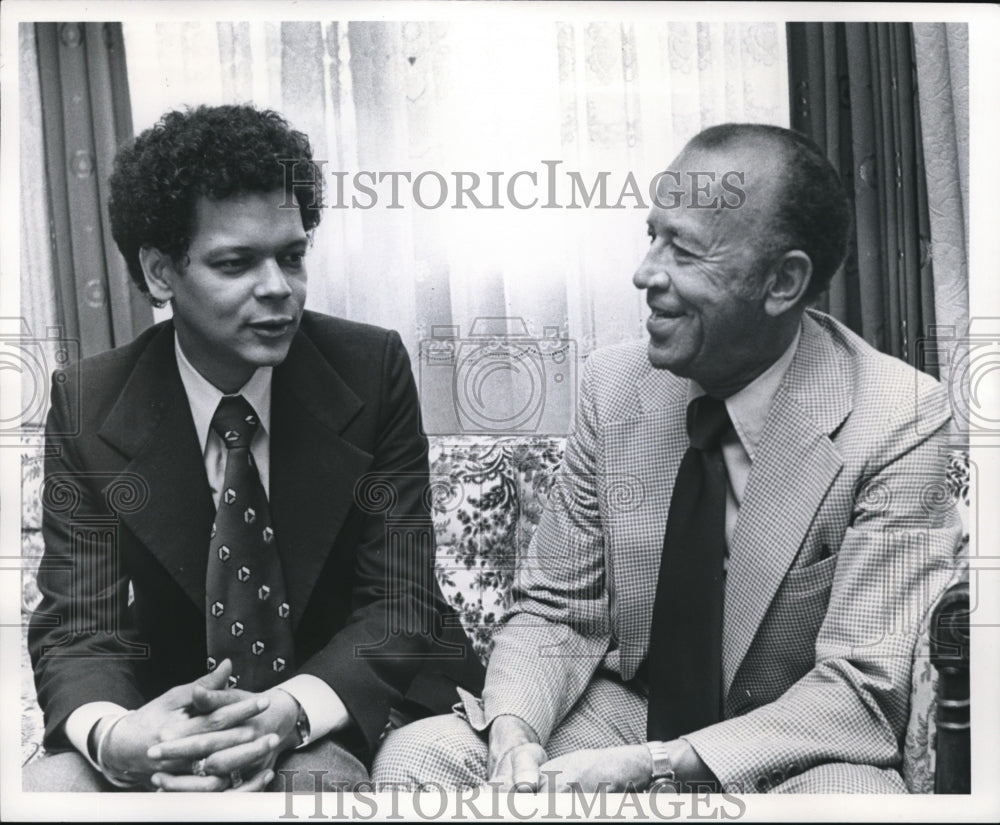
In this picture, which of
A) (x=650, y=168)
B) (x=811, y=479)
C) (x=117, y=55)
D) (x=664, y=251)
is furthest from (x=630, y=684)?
(x=117, y=55)

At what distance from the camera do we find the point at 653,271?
2143 mm

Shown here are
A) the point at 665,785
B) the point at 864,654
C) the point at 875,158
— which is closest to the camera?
the point at 864,654

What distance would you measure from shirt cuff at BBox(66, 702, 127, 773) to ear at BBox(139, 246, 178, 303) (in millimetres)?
803

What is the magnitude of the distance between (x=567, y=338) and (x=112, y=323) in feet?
3.02

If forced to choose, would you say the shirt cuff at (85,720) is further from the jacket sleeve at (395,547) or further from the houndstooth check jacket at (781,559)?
the houndstooth check jacket at (781,559)

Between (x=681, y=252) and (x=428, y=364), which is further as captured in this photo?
(x=428, y=364)

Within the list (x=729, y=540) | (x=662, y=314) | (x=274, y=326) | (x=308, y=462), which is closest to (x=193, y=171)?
(x=274, y=326)

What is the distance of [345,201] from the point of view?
2.22m

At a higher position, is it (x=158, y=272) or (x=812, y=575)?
(x=158, y=272)

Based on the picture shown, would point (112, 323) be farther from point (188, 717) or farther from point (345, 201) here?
point (188, 717)

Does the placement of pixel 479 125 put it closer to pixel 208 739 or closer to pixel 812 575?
pixel 812 575
